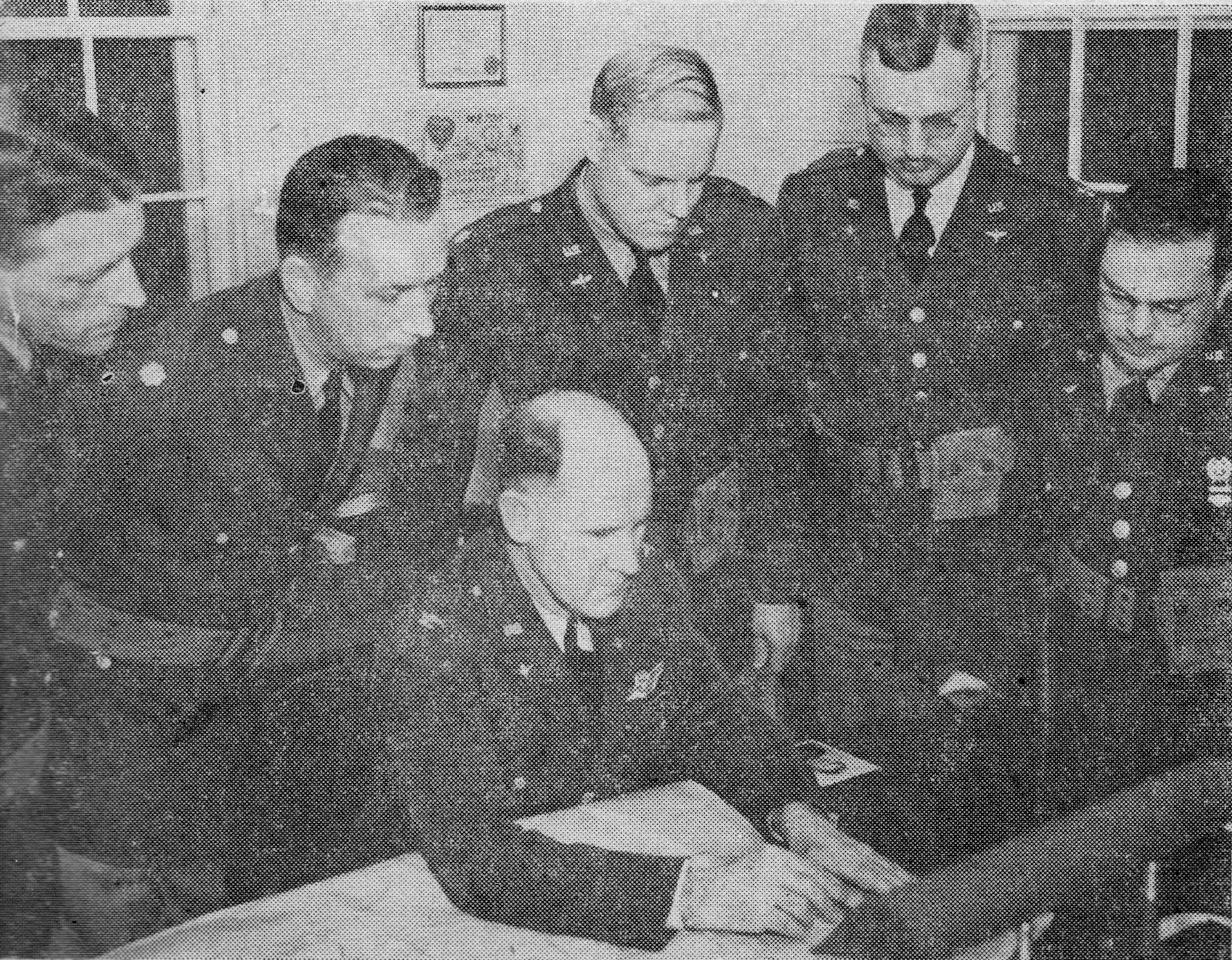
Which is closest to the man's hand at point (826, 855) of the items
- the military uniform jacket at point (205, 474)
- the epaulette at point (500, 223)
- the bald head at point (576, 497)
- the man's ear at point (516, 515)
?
the bald head at point (576, 497)

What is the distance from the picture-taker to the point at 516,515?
6.65 feet

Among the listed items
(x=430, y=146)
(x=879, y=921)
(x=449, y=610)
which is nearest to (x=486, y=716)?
(x=449, y=610)

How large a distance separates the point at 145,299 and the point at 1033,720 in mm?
1258

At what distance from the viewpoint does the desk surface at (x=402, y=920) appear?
2043 mm

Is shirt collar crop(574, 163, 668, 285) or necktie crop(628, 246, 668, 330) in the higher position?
shirt collar crop(574, 163, 668, 285)

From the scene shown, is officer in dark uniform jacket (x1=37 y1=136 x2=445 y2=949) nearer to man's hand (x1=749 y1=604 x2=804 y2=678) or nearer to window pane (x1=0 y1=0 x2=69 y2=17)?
window pane (x1=0 y1=0 x2=69 y2=17)

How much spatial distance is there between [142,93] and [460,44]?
381mm

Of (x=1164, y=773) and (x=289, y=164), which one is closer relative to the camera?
(x=289, y=164)

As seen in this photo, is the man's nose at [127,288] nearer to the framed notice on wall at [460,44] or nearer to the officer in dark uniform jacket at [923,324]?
the framed notice on wall at [460,44]

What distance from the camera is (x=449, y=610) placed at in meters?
2.03

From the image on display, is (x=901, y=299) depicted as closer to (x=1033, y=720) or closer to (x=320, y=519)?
(x=1033, y=720)

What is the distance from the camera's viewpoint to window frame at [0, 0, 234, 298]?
1897 mm

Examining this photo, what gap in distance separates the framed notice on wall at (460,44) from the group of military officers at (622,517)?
13 cm

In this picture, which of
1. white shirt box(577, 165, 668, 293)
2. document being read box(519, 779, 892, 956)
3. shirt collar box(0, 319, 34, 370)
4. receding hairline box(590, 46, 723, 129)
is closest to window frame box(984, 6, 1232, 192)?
receding hairline box(590, 46, 723, 129)
